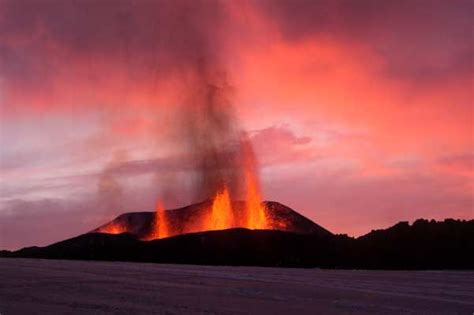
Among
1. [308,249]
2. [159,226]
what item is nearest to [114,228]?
[159,226]

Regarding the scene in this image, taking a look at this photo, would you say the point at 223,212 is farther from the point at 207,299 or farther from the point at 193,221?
the point at 207,299

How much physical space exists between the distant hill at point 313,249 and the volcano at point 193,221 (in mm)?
20909

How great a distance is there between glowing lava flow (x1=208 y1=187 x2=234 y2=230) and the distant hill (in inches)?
727

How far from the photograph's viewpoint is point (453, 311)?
533 inches

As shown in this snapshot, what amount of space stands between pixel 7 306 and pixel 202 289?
6.62m

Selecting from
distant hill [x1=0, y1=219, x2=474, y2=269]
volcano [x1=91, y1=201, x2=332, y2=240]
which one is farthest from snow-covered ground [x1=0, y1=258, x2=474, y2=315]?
volcano [x1=91, y1=201, x2=332, y2=240]

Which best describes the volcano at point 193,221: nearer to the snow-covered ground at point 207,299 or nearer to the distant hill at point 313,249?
the distant hill at point 313,249

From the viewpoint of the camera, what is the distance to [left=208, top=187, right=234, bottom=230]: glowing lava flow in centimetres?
9100

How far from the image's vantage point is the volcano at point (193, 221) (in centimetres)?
9507

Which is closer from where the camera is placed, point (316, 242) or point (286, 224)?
point (316, 242)

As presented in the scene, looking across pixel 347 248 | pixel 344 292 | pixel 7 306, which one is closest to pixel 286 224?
pixel 347 248

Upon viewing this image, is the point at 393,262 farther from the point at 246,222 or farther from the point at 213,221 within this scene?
the point at 213,221

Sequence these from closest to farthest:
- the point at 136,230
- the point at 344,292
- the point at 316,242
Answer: the point at 344,292 < the point at 316,242 < the point at 136,230

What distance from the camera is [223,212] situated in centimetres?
9188
